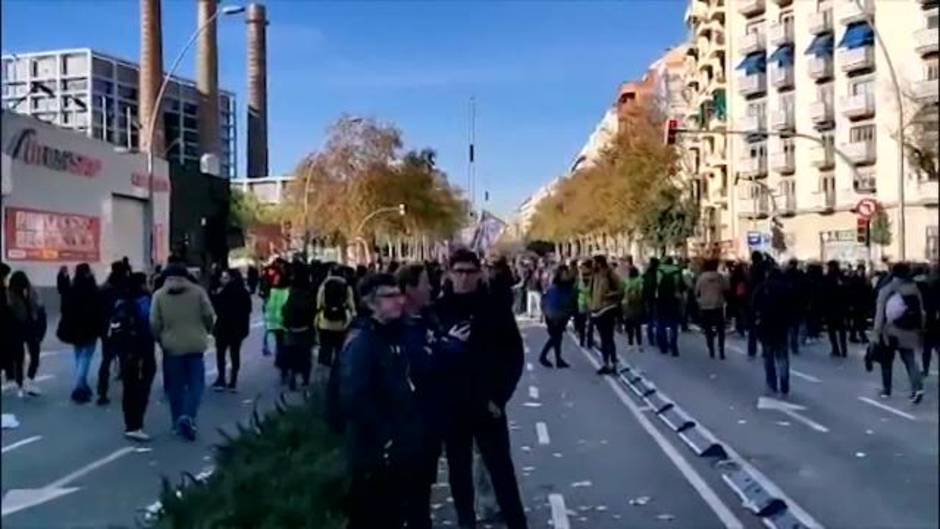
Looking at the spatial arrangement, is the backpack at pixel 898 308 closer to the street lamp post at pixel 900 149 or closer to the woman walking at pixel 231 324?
the street lamp post at pixel 900 149

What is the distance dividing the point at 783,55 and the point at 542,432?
210ft

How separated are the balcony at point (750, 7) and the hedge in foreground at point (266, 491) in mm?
74743

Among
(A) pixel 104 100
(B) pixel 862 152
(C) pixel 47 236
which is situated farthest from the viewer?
(B) pixel 862 152

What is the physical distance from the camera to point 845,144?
67562 mm

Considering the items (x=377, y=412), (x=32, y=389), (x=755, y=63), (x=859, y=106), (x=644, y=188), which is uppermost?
(x=755, y=63)

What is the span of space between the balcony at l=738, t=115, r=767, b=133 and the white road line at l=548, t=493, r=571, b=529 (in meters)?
70.2

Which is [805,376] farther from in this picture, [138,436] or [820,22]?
[820,22]

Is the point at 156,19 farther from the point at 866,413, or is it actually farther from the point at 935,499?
the point at 935,499

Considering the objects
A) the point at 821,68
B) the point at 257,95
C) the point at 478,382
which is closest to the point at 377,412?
the point at 478,382

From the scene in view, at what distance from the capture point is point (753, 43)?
7900cm

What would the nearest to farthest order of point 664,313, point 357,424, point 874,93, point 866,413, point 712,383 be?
point 357,424 → point 866,413 → point 712,383 → point 664,313 → point 874,93

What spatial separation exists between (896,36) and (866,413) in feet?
156

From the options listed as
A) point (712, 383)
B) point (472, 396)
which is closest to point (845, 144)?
point (712, 383)

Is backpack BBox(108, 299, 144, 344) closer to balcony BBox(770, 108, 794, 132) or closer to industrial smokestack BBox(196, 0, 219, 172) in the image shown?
balcony BBox(770, 108, 794, 132)
